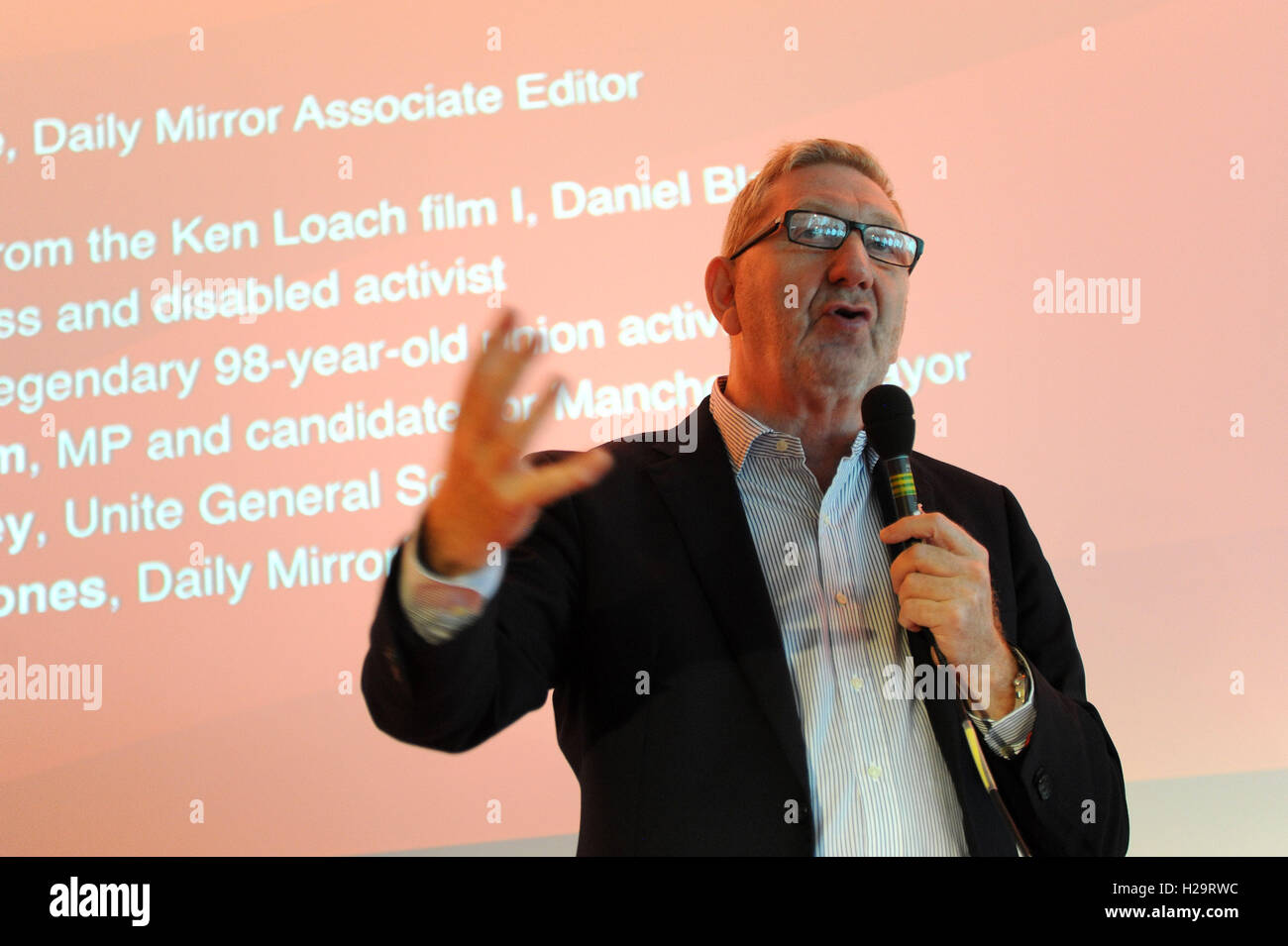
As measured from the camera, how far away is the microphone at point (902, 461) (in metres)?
1.49

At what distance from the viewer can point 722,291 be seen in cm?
216

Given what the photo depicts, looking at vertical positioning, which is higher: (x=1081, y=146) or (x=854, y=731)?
(x=1081, y=146)

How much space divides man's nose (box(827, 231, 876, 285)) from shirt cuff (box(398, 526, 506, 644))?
906mm

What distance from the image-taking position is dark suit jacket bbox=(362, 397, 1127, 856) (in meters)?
1.43

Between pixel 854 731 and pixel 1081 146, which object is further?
pixel 1081 146

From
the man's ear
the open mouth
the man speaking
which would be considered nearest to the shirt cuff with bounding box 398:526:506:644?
the man speaking

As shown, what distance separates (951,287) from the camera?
3051mm

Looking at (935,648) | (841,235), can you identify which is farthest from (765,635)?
(841,235)

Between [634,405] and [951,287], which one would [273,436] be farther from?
[951,287]

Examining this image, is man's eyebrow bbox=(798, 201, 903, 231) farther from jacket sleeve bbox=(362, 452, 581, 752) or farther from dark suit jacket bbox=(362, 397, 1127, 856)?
jacket sleeve bbox=(362, 452, 581, 752)

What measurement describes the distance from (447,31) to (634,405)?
1.20 metres

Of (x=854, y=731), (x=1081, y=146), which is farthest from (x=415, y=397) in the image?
(x=1081, y=146)

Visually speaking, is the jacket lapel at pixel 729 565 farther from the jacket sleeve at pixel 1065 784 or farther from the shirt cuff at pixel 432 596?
the shirt cuff at pixel 432 596

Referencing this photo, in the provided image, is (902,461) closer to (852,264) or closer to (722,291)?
(852,264)
